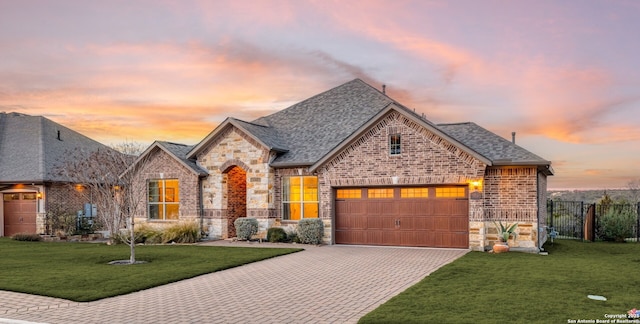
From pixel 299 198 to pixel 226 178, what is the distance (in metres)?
3.97

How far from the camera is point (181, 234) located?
76.6 ft

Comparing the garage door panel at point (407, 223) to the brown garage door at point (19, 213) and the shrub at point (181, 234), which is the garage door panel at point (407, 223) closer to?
the shrub at point (181, 234)

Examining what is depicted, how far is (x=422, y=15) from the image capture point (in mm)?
18438

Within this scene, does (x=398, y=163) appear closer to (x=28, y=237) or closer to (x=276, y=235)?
(x=276, y=235)

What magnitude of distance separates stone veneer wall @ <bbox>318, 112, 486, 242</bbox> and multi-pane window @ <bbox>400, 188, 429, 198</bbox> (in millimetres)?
485

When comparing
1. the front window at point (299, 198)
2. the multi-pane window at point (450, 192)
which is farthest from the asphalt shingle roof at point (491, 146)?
the front window at point (299, 198)

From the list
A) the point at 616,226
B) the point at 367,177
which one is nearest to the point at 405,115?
the point at 367,177


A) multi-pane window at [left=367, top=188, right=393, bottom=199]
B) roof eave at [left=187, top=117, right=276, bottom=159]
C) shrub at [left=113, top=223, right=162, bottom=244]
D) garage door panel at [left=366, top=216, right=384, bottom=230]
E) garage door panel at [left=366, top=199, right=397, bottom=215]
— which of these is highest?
roof eave at [left=187, top=117, right=276, bottom=159]

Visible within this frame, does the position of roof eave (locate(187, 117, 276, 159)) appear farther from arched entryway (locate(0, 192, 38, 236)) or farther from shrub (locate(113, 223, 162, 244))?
arched entryway (locate(0, 192, 38, 236))

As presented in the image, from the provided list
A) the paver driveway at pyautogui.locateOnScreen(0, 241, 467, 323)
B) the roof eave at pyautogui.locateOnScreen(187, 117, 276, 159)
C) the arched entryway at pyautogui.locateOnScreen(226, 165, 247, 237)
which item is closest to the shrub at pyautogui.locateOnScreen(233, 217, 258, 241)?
the arched entryway at pyautogui.locateOnScreen(226, 165, 247, 237)

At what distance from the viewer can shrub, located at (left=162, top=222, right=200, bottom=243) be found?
23375mm

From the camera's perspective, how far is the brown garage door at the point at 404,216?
19922 mm

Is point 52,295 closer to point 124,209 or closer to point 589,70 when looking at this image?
point 124,209

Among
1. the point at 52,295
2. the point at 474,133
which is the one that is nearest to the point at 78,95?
the point at 52,295
